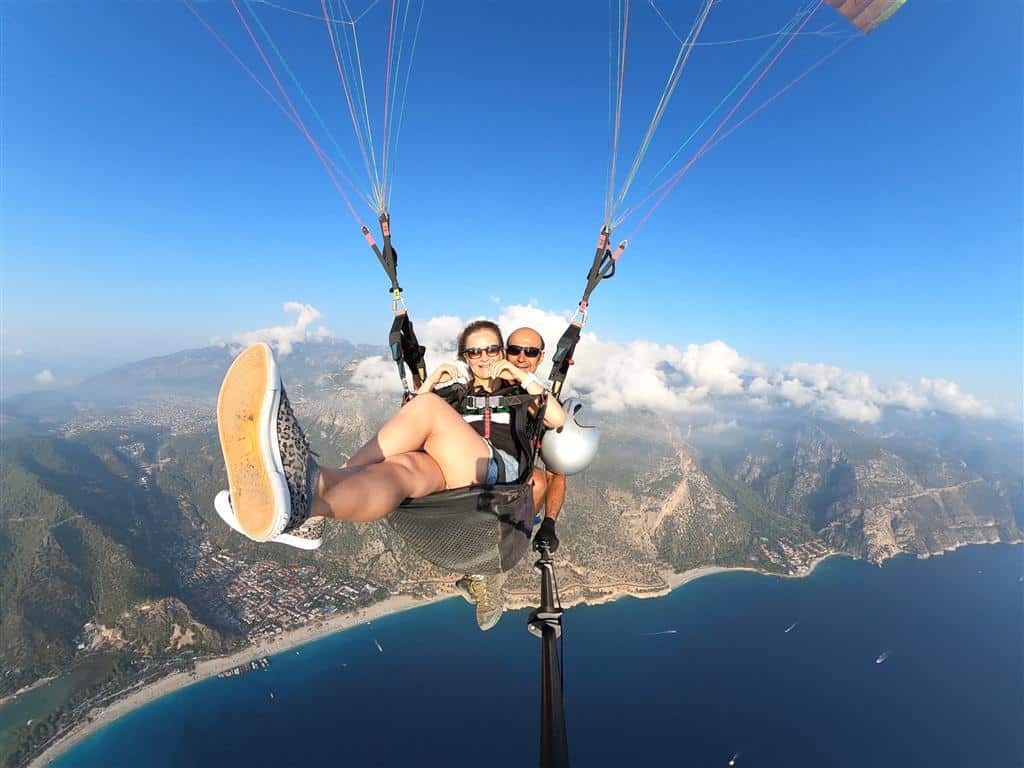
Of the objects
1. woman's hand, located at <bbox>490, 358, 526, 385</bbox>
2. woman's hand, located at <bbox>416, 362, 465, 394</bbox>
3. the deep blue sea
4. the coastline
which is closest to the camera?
woman's hand, located at <bbox>416, 362, 465, 394</bbox>

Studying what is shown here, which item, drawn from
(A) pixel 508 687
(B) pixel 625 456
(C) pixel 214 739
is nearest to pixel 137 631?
(C) pixel 214 739

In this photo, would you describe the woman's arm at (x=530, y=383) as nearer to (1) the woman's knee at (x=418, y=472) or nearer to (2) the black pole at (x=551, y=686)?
(1) the woman's knee at (x=418, y=472)

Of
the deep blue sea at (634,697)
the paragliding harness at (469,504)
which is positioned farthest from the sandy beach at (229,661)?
the paragliding harness at (469,504)

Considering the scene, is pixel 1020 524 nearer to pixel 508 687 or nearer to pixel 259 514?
pixel 508 687

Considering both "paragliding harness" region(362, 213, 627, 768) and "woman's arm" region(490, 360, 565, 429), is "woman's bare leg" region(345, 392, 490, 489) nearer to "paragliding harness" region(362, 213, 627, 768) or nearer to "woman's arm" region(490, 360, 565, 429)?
"paragliding harness" region(362, 213, 627, 768)

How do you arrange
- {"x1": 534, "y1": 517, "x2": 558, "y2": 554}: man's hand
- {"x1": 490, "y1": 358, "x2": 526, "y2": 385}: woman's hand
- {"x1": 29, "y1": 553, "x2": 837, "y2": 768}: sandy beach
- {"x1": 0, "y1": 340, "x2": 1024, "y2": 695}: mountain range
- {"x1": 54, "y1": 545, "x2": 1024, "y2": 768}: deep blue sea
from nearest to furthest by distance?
{"x1": 490, "y1": 358, "x2": 526, "y2": 385}: woman's hand < {"x1": 534, "y1": 517, "x2": 558, "y2": 554}: man's hand < {"x1": 54, "y1": 545, "x2": 1024, "y2": 768}: deep blue sea < {"x1": 29, "y1": 553, "x2": 837, "y2": 768}: sandy beach < {"x1": 0, "y1": 340, "x2": 1024, "y2": 695}: mountain range

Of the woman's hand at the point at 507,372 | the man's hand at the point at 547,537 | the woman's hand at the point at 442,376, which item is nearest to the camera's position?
the woman's hand at the point at 442,376

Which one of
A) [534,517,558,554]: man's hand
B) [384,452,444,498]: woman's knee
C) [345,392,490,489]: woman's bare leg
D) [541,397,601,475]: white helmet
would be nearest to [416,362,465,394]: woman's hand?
[345,392,490,489]: woman's bare leg
